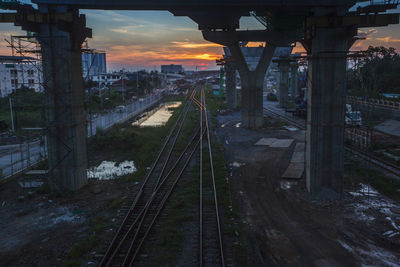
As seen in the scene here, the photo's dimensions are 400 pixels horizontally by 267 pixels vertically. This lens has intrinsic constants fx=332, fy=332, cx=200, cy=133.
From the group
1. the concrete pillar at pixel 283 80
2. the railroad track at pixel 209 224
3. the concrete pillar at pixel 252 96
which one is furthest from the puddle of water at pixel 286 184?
the concrete pillar at pixel 283 80

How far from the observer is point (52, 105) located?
48.2ft

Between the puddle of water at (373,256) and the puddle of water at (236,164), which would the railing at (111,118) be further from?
the puddle of water at (373,256)

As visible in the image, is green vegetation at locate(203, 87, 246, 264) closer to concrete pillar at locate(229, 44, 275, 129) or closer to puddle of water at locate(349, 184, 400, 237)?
puddle of water at locate(349, 184, 400, 237)

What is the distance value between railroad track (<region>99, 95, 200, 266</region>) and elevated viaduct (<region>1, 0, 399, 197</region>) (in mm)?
3516

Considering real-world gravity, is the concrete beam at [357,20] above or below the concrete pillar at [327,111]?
above

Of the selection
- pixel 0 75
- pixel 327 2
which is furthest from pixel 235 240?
pixel 0 75

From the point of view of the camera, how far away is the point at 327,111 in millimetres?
13883

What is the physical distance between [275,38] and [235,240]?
2533cm

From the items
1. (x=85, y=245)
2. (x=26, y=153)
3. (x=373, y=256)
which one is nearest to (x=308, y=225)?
(x=373, y=256)

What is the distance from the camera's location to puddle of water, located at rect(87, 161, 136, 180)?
690 inches

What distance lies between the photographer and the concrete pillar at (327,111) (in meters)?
13.5

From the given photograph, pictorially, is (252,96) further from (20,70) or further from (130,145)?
(20,70)

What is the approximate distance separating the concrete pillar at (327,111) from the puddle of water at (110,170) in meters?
9.86

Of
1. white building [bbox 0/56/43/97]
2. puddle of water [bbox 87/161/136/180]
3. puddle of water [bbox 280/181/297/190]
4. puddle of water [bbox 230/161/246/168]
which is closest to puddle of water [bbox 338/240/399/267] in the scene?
puddle of water [bbox 280/181/297/190]
